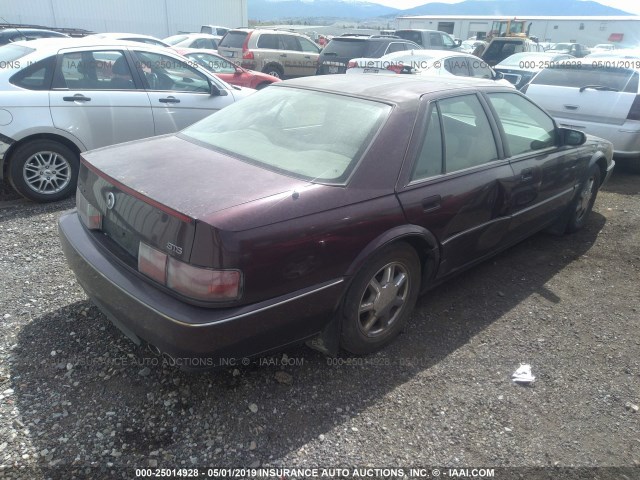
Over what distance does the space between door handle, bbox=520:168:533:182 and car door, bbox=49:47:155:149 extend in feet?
13.4

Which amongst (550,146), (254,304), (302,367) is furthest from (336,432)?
(550,146)

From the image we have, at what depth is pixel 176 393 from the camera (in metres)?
2.54

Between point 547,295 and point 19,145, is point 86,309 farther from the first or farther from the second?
point 547,295

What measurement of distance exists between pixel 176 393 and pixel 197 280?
0.82 meters

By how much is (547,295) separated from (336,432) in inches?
87.7

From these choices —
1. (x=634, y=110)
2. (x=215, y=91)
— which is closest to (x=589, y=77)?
(x=634, y=110)

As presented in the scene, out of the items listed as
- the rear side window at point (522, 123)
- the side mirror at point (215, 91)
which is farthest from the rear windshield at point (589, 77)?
the side mirror at point (215, 91)

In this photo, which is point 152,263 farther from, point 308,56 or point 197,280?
point 308,56

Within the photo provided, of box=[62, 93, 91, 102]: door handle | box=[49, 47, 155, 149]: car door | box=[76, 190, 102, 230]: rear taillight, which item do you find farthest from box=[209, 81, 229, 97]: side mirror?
box=[76, 190, 102, 230]: rear taillight

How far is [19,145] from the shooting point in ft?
15.7

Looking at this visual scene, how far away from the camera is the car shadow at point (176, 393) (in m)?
2.22

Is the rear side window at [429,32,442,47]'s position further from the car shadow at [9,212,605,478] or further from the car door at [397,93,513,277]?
the car shadow at [9,212,605,478]

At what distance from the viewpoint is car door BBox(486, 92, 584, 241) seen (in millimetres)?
3543

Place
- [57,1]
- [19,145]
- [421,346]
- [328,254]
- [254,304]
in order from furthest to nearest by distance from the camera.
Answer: [57,1]
[19,145]
[421,346]
[328,254]
[254,304]
